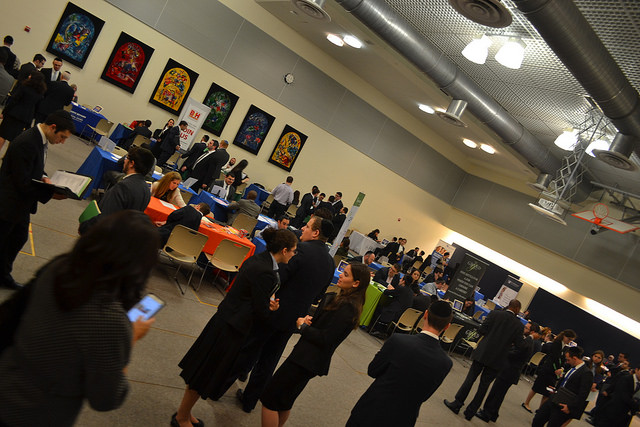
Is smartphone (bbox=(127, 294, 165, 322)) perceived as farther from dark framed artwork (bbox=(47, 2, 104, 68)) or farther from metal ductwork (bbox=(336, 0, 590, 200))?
dark framed artwork (bbox=(47, 2, 104, 68))

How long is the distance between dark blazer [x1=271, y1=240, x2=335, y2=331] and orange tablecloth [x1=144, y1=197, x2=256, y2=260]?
126 inches

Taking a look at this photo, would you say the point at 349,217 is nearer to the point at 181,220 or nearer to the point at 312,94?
the point at 181,220

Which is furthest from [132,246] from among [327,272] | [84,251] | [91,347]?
[327,272]

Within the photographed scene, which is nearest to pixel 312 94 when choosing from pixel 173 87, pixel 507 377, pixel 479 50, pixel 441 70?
pixel 173 87

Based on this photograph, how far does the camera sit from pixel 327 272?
3742 mm

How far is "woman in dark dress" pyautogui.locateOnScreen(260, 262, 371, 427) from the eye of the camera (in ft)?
10.8

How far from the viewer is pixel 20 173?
339cm

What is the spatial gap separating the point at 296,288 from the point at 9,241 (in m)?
2.33

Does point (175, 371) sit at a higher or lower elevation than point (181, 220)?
lower

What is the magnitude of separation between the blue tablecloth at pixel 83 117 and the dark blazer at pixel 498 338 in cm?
1037

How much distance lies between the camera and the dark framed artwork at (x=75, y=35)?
11.7 meters

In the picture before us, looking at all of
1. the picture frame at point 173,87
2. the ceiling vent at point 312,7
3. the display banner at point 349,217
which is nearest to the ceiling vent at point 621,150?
the display banner at point 349,217

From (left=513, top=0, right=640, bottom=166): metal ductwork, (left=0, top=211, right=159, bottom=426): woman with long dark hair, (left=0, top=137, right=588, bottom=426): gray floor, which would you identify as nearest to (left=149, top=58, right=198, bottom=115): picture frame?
(left=0, top=137, right=588, bottom=426): gray floor

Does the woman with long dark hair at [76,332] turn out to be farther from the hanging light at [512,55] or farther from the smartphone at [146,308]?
the hanging light at [512,55]
